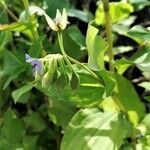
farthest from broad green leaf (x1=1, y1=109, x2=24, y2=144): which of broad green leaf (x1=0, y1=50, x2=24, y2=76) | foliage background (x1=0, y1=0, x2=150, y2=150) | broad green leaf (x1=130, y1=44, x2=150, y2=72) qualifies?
broad green leaf (x1=130, y1=44, x2=150, y2=72)

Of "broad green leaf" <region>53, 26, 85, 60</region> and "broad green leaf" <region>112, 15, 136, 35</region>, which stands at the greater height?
"broad green leaf" <region>53, 26, 85, 60</region>

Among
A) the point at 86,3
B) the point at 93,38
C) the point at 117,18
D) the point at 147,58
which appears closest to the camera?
the point at 93,38

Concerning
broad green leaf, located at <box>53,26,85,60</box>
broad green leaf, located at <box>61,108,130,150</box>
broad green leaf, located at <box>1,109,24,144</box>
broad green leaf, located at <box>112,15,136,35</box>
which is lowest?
broad green leaf, located at <box>1,109,24,144</box>

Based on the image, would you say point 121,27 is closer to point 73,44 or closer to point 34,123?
point 73,44

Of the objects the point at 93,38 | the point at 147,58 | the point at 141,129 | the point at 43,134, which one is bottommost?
the point at 43,134

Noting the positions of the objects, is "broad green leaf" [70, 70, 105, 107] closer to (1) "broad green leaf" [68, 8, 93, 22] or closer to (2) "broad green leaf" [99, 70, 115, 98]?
(2) "broad green leaf" [99, 70, 115, 98]

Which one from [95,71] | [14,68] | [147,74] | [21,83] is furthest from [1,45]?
[147,74]

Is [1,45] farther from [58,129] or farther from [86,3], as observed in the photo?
[86,3]

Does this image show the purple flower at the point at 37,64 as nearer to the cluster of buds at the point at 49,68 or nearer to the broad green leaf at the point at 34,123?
the cluster of buds at the point at 49,68
